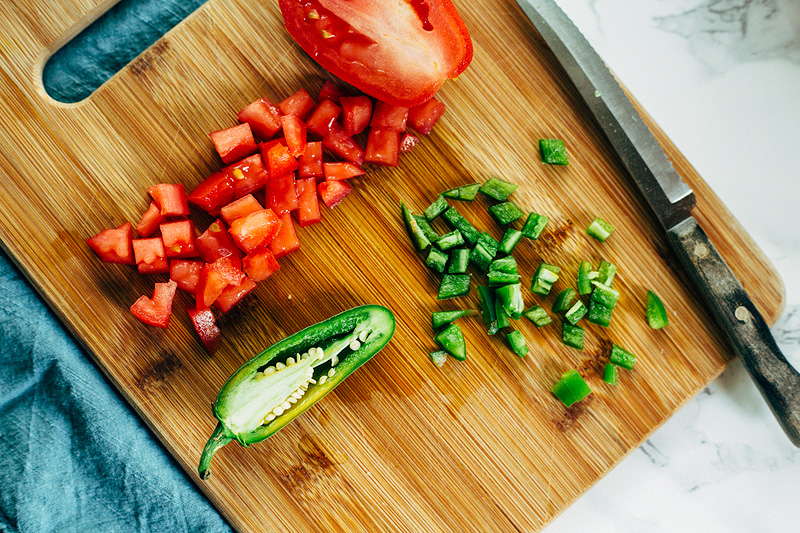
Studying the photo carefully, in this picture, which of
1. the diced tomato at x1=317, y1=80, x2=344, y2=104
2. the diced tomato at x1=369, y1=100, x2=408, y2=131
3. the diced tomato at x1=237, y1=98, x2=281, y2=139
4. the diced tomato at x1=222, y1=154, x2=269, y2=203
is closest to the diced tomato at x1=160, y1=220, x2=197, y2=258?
the diced tomato at x1=222, y1=154, x2=269, y2=203

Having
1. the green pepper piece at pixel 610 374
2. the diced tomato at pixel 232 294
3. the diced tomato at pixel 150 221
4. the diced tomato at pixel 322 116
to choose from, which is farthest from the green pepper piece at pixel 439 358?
the diced tomato at pixel 150 221

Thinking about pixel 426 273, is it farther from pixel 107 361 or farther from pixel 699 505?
pixel 699 505

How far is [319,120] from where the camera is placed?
85.2 inches

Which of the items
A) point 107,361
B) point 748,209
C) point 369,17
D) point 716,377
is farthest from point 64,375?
point 748,209

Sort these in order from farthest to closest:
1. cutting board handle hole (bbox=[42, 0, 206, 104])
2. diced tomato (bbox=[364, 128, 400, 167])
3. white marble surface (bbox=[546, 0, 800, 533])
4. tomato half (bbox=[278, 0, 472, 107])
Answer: white marble surface (bbox=[546, 0, 800, 533]) < cutting board handle hole (bbox=[42, 0, 206, 104]) < diced tomato (bbox=[364, 128, 400, 167]) < tomato half (bbox=[278, 0, 472, 107])

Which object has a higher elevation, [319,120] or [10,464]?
[319,120]

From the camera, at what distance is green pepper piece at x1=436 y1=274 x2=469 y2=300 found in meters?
2.19

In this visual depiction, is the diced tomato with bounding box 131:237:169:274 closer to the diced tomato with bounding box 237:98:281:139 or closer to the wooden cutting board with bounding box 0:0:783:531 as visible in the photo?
the wooden cutting board with bounding box 0:0:783:531

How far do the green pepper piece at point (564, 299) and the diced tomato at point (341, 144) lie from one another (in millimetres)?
1059

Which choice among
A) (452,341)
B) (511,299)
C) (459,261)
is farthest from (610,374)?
(459,261)

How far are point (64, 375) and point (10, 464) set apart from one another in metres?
0.38

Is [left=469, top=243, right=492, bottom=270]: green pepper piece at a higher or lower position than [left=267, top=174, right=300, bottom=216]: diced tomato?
lower

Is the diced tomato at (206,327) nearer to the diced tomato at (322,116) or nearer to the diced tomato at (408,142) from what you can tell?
the diced tomato at (322,116)

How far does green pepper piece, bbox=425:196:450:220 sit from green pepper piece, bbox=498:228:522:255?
0.29 meters
